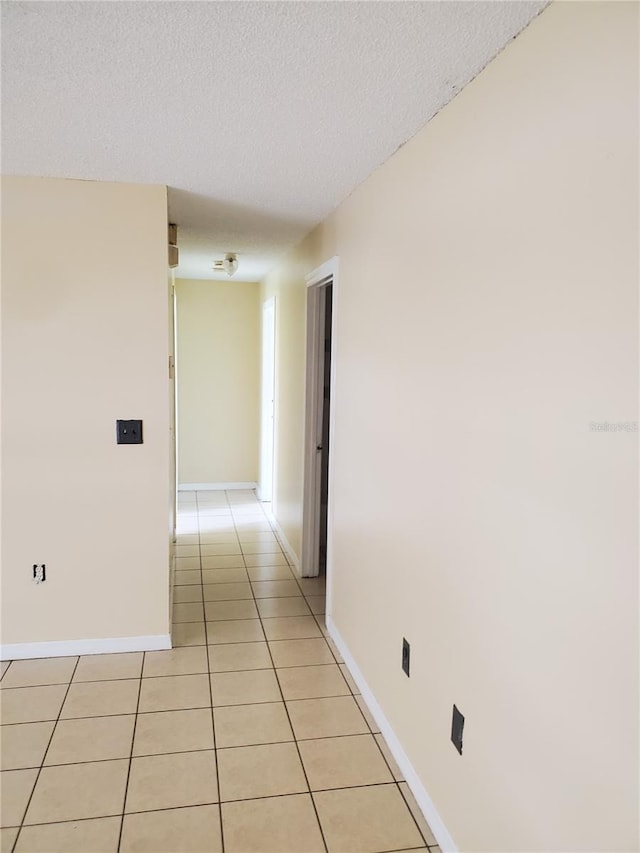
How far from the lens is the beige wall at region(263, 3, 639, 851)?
1.16 m

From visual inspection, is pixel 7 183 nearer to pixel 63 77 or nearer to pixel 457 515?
pixel 63 77

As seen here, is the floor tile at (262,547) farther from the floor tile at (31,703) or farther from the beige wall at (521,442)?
the beige wall at (521,442)

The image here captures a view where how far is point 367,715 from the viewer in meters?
2.60

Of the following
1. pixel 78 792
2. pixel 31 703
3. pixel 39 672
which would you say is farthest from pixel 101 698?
pixel 78 792

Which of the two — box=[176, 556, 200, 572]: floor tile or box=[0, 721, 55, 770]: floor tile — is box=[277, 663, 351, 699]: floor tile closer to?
box=[0, 721, 55, 770]: floor tile

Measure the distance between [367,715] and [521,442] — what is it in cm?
167

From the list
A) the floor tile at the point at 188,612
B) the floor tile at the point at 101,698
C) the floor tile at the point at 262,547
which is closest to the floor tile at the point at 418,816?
the floor tile at the point at 101,698

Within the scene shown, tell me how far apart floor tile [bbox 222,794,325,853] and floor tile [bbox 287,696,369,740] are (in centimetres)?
38

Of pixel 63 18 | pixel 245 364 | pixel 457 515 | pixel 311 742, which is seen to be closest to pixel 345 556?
pixel 311 742

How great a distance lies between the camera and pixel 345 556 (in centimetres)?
309

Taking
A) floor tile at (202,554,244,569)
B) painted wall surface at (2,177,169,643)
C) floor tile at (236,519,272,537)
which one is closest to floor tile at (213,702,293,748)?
painted wall surface at (2,177,169,643)

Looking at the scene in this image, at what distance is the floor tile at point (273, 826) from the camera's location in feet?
6.17

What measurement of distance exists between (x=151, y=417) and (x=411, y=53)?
2019 millimetres

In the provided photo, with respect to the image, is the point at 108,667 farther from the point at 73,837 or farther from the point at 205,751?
the point at 73,837
